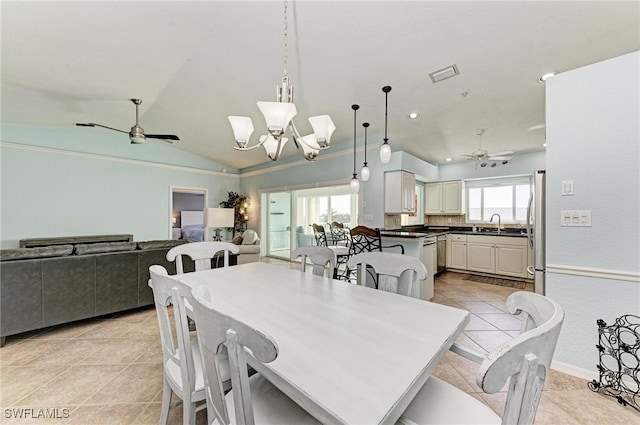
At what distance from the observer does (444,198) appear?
593 cm

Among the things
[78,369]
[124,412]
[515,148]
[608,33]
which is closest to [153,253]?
[78,369]

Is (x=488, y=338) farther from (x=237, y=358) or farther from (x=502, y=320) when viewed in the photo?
(x=237, y=358)

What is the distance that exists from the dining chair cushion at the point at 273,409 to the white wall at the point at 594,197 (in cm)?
227

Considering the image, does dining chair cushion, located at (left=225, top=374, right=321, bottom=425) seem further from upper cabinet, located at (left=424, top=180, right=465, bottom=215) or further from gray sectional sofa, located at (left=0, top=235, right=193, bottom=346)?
upper cabinet, located at (left=424, top=180, right=465, bottom=215)

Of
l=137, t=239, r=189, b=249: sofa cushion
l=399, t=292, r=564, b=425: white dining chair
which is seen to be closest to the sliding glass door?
l=137, t=239, r=189, b=249: sofa cushion

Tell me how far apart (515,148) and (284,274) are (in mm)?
5123

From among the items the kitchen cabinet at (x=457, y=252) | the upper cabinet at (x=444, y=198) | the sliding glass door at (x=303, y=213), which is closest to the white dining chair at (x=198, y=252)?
the sliding glass door at (x=303, y=213)

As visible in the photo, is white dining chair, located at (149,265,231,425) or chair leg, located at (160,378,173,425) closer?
white dining chair, located at (149,265,231,425)

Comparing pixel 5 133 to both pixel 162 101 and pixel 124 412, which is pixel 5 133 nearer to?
pixel 162 101

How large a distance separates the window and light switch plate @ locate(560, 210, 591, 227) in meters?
3.85

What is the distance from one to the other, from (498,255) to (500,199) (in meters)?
1.44

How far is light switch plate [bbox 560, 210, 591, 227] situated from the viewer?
1.94 metres

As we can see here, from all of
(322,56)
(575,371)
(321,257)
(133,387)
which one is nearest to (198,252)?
(133,387)

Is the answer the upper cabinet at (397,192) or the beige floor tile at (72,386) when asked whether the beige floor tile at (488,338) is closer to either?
the upper cabinet at (397,192)
